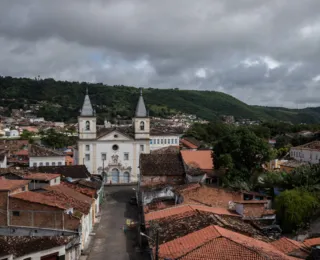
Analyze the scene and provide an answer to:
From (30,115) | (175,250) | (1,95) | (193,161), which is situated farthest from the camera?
(1,95)

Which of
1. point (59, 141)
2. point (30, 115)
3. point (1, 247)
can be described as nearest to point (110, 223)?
point (1, 247)

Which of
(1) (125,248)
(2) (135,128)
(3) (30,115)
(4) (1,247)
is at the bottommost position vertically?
(1) (125,248)

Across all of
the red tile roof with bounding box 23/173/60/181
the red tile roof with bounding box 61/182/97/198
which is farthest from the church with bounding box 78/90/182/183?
the red tile roof with bounding box 23/173/60/181

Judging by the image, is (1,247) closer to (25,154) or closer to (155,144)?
(25,154)

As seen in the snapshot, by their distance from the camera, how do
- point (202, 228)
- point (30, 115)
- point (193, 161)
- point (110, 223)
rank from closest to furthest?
1. point (202, 228)
2. point (110, 223)
3. point (193, 161)
4. point (30, 115)

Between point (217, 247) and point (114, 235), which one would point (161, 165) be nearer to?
point (114, 235)

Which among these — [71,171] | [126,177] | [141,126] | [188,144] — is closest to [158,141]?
[188,144]

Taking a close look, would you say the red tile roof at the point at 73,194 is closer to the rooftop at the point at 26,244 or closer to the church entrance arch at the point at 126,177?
the rooftop at the point at 26,244
